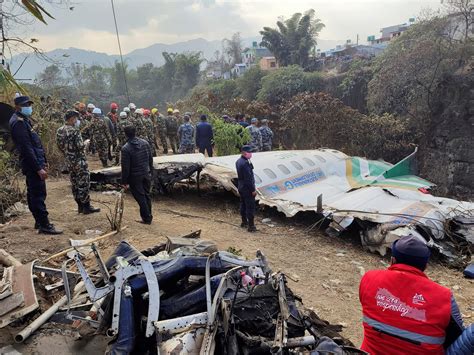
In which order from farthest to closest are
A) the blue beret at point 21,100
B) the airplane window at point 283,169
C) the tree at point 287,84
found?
1. the tree at point 287,84
2. the airplane window at point 283,169
3. the blue beret at point 21,100

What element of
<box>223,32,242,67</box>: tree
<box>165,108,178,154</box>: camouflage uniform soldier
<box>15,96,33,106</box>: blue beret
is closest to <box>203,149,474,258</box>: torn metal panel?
<box>15,96,33,106</box>: blue beret

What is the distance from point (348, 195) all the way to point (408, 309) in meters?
7.39

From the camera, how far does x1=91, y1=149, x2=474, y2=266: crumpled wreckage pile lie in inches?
295

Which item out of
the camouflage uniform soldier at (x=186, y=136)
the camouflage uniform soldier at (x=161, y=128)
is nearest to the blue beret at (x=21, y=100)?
the camouflage uniform soldier at (x=186, y=136)

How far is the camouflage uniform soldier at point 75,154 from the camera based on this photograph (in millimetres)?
6656

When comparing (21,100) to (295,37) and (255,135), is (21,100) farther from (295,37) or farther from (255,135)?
(295,37)

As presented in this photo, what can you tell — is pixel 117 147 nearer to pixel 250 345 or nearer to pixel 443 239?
pixel 443 239

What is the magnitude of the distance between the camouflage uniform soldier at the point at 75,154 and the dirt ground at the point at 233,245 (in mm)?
462

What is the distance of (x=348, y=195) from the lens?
9.53 m

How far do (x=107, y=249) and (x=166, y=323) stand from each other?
323 cm

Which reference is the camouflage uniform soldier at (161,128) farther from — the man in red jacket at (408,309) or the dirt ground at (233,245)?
the man in red jacket at (408,309)

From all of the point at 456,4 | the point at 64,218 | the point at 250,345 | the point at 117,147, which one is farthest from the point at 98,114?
the point at 456,4

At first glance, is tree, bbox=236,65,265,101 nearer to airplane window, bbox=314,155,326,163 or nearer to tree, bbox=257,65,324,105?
tree, bbox=257,65,324,105

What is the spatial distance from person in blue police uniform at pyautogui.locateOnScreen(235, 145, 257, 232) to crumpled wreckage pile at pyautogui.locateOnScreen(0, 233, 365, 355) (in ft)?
13.2
